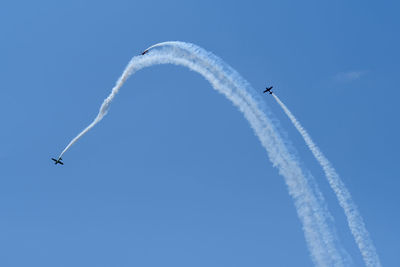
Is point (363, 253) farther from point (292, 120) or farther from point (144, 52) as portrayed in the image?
point (144, 52)

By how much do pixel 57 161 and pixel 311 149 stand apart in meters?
37.9

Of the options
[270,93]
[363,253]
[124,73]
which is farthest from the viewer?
[270,93]

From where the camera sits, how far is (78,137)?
81.5 m

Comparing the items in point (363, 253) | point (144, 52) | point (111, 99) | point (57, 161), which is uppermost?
point (144, 52)

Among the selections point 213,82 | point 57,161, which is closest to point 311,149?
point 213,82

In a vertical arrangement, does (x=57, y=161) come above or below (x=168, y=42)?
below

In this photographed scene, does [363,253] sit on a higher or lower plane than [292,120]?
lower

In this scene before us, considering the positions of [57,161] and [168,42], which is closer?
[168,42]

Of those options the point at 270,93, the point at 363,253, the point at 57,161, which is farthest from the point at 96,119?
the point at 363,253

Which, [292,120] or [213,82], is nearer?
[213,82]

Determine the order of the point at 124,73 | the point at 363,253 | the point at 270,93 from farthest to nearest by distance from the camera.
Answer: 1. the point at 270,93
2. the point at 124,73
3. the point at 363,253

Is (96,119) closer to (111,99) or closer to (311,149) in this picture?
(111,99)

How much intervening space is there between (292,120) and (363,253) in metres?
21.6

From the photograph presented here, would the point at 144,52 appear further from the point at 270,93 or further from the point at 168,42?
the point at 270,93
